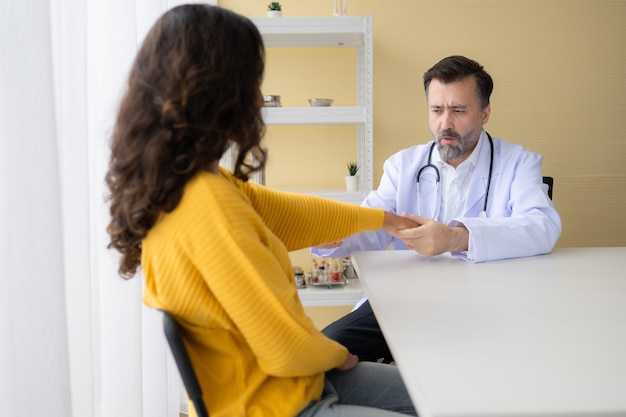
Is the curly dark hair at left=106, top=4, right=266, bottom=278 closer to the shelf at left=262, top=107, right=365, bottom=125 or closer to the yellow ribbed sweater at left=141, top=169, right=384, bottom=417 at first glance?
the yellow ribbed sweater at left=141, top=169, right=384, bottom=417

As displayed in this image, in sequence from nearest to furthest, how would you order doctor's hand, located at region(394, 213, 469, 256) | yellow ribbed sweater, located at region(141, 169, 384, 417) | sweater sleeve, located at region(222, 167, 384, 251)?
yellow ribbed sweater, located at region(141, 169, 384, 417)
sweater sleeve, located at region(222, 167, 384, 251)
doctor's hand, located at region(394, 213, 469, 256)

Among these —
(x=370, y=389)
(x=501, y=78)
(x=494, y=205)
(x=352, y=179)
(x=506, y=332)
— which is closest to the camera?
(x=506, y=332)

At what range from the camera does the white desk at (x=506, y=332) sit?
2.30ft

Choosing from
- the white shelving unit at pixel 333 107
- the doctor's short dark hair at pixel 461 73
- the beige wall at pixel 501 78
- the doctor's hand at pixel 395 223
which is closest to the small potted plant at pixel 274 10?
the white shelving unit at pixel 333 107

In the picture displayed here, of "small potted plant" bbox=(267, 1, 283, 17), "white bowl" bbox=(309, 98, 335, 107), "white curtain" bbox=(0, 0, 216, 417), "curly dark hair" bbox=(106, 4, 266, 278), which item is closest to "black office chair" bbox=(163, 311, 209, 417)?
"curly dark hair" bbox=(106, 4, 266, 278)

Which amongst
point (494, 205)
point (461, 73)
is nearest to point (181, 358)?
point (494, 205)

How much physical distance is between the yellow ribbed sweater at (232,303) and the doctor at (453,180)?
0.75 meters

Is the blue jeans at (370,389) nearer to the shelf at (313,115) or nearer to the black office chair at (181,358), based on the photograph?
the black office chair at (181,358)

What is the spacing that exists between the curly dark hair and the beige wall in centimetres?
200

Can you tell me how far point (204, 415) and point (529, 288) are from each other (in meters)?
0.75

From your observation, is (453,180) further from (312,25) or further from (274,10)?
(274,10)

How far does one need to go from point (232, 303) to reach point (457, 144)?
1345 mm

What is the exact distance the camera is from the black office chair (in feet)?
2.58

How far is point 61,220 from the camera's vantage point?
1152 mm
